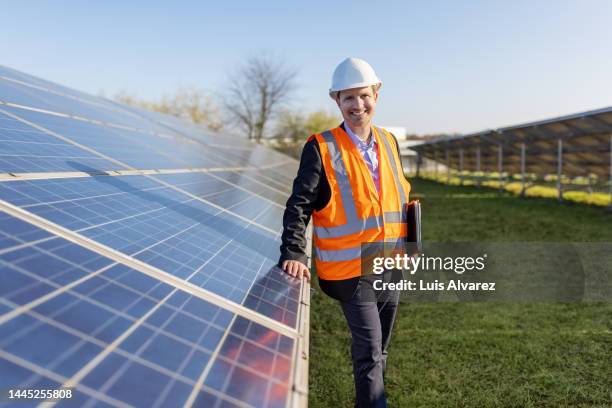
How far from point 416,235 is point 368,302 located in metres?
0.60

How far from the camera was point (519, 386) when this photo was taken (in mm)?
4004

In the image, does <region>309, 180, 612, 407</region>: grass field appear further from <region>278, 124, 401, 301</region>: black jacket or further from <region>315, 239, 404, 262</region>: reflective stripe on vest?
<region>315, 239, 404, 262</region>: reflective stripe on vest

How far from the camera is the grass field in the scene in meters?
3.88

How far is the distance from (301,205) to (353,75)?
2.83 feet

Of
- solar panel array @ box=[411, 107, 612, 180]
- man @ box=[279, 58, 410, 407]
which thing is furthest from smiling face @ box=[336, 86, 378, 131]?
solar panel array @ box=[411, 107, 612, 180]

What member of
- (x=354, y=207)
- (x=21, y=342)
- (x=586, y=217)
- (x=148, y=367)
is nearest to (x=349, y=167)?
(x=354, y=207)

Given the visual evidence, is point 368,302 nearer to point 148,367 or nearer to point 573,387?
point 148,367

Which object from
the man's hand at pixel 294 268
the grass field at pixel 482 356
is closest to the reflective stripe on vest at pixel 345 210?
the man's hand at pixel 294 268

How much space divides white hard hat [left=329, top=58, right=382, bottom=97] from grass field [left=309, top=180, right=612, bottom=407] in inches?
95.9

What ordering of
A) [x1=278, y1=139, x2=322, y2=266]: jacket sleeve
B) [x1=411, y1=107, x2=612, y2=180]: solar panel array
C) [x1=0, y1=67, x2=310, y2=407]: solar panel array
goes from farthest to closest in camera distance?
[x1=411, y1=107, x2=612, y2=180]: solar panel array < [x1=278, y1=139, x2=322, y2=266]: jacket sleeve < [x1=0, y1=67, x2=310, y2=407]: solar panel array

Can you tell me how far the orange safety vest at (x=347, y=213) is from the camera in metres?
3.02

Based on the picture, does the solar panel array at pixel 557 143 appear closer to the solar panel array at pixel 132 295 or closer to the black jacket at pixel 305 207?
the black jacket at pixel 305 207

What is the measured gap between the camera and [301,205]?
2.98m

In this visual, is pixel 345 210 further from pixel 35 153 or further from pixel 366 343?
pixel 35 153
